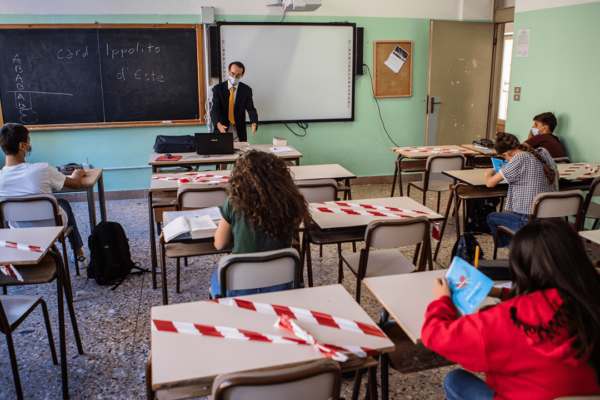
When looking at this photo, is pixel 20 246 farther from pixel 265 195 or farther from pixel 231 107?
pixel 231 107

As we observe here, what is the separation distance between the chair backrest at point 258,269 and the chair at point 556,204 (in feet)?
5.86

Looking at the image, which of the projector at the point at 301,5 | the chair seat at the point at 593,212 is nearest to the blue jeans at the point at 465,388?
the chair seat at the point at 593,212

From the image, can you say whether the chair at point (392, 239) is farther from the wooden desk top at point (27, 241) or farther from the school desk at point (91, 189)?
the school desk at point (91, 189)

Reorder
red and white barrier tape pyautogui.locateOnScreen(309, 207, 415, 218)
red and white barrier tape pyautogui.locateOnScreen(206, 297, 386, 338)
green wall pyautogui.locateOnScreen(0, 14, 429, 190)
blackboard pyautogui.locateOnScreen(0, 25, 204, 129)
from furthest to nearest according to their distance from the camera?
1. green wall pyautogui.locateOnScreen(0, 14, 429, 190)
2. blackboard pyautogui.locateOnScreen(0, 25, 204, 129)
3. red and white barrier tape pyautogui.locateOnScreen(309, 207, 415, 218)
4. red and white barrier tape pyautogui.locateOnScreen(206, 297, 386, 338)

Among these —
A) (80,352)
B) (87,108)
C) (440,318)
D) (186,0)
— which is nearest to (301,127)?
(186,0)

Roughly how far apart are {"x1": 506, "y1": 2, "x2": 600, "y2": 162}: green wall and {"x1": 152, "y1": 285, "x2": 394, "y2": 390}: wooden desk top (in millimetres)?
3771

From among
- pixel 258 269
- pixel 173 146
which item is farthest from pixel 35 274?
pixel 173 146

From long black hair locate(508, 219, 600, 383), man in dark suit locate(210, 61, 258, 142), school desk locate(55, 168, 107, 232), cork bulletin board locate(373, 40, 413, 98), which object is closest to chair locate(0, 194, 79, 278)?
school desk locate(55, 168, 107, 232)

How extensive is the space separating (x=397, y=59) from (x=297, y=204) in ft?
15.4

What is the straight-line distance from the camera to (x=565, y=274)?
117 centimetres

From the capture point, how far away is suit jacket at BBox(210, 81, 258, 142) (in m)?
5.41

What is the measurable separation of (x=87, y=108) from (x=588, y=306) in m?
5.57

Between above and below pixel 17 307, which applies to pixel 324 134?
above

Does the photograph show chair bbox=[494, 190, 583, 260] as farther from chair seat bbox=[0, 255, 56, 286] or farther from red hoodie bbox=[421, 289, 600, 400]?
chair seat bbox=[0, 255, 56, 286]
